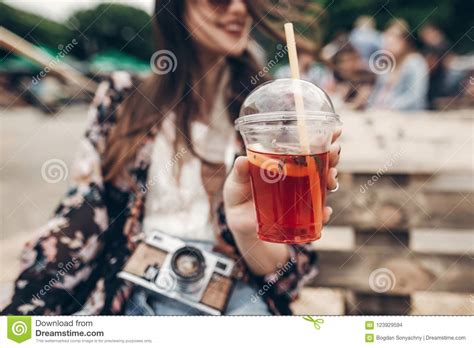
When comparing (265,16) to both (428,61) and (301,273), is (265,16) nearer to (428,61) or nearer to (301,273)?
(428,61)

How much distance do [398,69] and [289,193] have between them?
2.76 ft

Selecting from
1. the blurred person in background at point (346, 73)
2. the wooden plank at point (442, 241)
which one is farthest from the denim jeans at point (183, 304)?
the blurred person in background at point (346, 73)

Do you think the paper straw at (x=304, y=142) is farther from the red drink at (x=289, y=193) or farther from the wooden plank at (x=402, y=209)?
the wooden plank at (x=402, y=209)

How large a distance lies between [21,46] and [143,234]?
27.9 inches

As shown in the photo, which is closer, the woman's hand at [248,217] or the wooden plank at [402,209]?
the woman's hand at [248,217]

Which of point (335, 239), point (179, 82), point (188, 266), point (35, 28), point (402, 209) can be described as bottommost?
point (188, 266)

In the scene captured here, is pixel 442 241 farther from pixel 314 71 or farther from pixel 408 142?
pixel 314 71

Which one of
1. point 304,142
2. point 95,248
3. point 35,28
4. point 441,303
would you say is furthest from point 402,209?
point 35,28

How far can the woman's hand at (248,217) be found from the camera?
4.43 ft

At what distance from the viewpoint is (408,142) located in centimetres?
202

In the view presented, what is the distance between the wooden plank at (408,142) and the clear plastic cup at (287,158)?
671 mm

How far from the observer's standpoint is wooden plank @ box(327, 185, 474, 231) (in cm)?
192

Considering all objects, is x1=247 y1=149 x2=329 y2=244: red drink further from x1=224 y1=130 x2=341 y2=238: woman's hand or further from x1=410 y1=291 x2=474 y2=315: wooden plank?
x1=410 y1=291 x2=474 y2=315: wooden plank

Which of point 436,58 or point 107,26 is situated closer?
point 107,26
